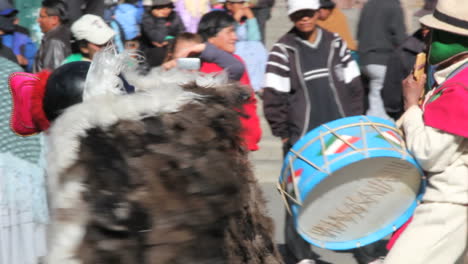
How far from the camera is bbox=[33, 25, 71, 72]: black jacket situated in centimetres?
661

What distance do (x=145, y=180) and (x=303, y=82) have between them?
123 inches

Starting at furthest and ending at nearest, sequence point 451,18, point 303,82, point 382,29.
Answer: point 382,29, point 303,82, point 451,18

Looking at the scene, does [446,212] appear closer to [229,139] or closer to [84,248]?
[229,139]

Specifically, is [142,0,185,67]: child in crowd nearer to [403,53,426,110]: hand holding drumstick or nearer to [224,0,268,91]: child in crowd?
[224,0,268,91]: child in crowd

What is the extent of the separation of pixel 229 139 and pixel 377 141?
136cm

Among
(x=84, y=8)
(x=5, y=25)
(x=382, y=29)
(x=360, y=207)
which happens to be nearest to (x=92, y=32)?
(x=5, y=25)

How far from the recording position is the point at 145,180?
2.15 meters

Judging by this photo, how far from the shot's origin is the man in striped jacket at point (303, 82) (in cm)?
515

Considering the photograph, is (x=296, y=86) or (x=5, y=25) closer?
(x=296, y=86)

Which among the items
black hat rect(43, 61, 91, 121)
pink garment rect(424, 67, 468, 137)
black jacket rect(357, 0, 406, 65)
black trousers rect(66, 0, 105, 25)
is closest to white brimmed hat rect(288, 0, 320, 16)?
pink garment rect(424, 67, 468, 137)

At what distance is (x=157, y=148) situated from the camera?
85.4 inches

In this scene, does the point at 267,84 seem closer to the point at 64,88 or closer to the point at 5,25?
the point at 64,88

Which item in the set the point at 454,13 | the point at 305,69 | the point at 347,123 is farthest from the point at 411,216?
the point at 305,69

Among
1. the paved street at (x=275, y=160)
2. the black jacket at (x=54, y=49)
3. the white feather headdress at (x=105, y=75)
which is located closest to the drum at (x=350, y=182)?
the paved street at (x=275, y=160)
